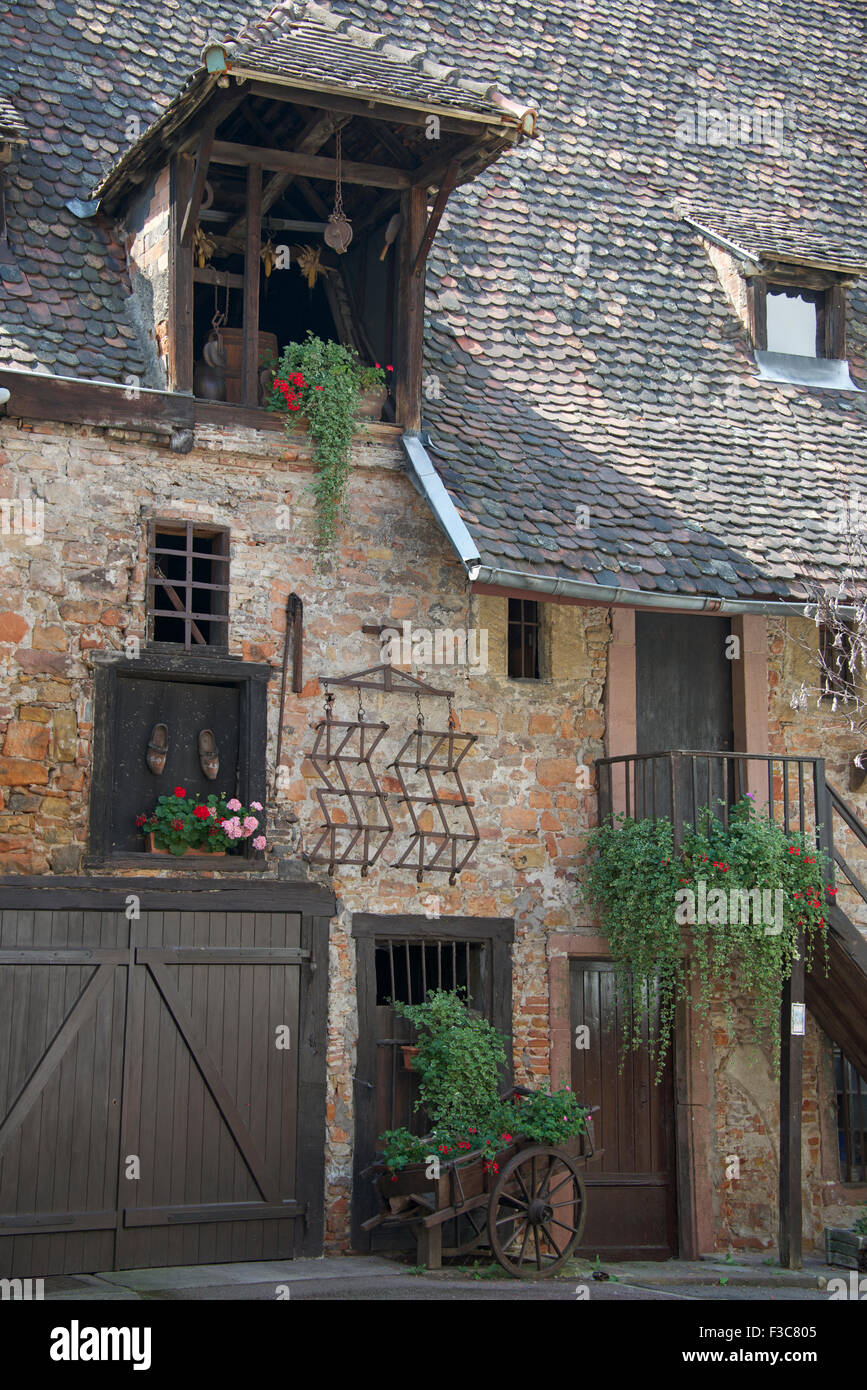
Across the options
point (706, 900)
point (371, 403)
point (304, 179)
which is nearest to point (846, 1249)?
point (706, 900)

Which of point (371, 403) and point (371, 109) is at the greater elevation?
point (371, 109)

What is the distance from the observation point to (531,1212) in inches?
409

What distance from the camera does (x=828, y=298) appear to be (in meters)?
14.6

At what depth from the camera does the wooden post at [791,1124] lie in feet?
38.4

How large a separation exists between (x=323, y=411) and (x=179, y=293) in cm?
121

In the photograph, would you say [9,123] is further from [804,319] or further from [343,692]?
[804,319]

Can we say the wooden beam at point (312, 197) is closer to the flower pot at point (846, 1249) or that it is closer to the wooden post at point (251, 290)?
the wooden post at point (251, 290)

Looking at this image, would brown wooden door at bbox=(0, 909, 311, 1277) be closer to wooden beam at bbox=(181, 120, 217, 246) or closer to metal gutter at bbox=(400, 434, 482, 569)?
metal gutter at bbox=(400, 434, 482, 569)

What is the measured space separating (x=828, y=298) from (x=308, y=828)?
689 cm

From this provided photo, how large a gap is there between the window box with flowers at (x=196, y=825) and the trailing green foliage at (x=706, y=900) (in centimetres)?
257

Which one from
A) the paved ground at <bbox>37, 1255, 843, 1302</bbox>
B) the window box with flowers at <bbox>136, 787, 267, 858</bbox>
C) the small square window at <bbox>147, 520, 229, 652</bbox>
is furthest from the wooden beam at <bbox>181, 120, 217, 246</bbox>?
the paved ground at <bbox>37, 1255, 843, 1302</bbox>

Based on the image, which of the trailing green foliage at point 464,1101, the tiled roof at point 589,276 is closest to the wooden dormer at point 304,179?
the tiled roof at point 589,276

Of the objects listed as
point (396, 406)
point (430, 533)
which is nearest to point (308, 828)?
point (430, 533)

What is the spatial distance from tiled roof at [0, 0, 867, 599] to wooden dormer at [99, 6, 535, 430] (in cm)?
49
